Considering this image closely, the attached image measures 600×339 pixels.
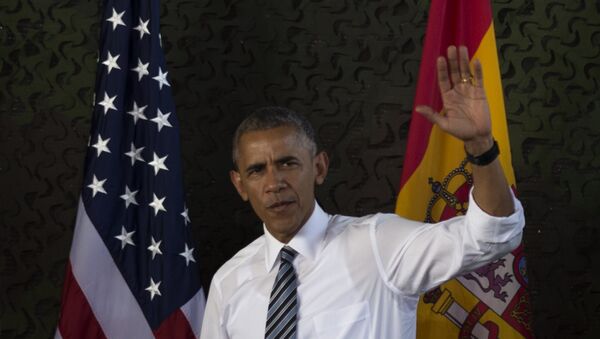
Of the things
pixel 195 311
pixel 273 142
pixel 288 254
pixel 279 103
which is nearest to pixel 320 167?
pixel 273 142

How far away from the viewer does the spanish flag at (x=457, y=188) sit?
7.74 ft

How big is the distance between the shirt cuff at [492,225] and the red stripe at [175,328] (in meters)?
1.30

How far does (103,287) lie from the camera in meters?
2.52

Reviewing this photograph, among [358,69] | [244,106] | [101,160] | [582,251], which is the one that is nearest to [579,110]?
[582,251]

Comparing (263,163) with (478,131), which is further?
(263,163)

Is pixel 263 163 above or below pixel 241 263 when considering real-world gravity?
above

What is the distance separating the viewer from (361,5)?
2.98 metres

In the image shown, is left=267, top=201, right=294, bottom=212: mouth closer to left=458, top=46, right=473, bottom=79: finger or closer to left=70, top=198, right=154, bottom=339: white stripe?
left=458, top=46, right=473, bottom=79: finger

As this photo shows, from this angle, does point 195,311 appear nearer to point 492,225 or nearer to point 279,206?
point 279,206

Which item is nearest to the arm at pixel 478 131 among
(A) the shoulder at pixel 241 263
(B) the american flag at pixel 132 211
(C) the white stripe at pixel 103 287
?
(A) the shoulder at pixel 241 263

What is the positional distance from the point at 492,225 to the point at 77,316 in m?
1.56

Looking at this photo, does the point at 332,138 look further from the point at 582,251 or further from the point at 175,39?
the point at 582,251

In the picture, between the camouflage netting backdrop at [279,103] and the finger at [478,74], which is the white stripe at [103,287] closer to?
the camouflage netting backdrop at [279,103]

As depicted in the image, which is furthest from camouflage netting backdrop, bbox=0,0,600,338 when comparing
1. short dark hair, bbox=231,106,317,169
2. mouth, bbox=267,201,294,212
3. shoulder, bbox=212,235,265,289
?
mouth, bbox=267,201,294,212
